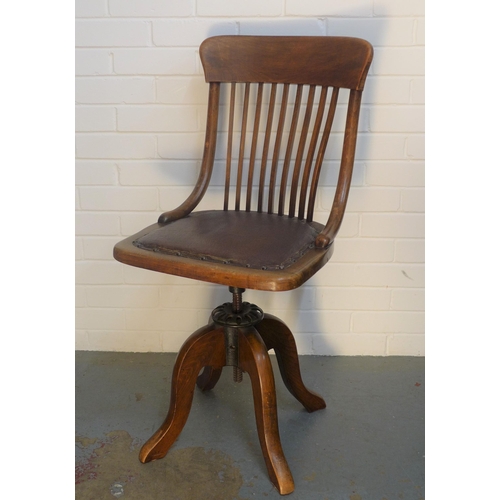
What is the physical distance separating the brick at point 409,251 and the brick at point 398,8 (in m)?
0.67

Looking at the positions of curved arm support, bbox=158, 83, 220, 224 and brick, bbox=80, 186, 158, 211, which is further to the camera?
brick, bbox=80, 186, 158, 211

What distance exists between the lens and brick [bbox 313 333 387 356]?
197cm

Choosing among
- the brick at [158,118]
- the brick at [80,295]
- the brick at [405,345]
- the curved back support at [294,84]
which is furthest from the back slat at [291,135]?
the brick at [80,295]

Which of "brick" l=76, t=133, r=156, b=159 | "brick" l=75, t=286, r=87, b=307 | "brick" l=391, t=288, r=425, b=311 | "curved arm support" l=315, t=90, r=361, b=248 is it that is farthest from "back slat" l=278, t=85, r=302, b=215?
"brick" l=75, t=286, r=87, b=307

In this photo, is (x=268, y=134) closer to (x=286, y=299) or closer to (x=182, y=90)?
(x=182, y=90)

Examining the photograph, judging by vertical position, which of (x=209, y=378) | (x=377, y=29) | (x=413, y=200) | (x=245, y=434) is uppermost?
(x=377, y=29)

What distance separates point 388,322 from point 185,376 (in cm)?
78

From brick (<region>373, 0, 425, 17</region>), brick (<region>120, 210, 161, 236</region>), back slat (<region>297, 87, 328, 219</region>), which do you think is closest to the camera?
back slat (<region>297, 87, 328, 219</region>)

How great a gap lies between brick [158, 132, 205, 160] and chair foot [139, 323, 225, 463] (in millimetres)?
591

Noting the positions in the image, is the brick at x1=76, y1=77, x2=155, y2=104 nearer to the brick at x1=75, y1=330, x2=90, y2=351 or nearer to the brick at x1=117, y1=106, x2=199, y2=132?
the brick at x1=117, y1=106, x2=199, y2=132

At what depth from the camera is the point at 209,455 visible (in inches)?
59.3

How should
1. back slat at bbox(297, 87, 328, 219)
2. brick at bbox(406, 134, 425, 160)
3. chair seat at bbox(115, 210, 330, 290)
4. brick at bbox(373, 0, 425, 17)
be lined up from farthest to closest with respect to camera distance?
brick at bbox(406, 134, 425, 160) < brick at bbox(373, 0, 425, 17) < back slat at bbox(297, 87, 328, 219) < chair seat at bbox(115, 210, 330, 290)

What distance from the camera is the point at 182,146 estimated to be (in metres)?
1.83

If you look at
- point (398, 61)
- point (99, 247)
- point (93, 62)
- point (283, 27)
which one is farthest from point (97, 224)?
point (398, 61)
